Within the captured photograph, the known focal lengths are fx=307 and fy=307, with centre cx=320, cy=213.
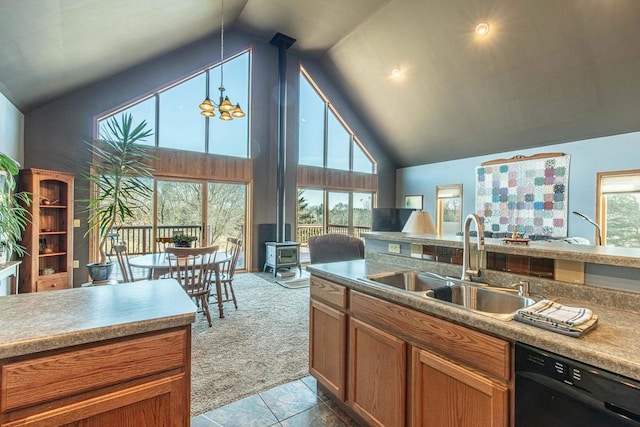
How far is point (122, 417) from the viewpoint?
105 cm

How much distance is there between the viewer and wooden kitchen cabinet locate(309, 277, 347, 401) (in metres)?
1.87

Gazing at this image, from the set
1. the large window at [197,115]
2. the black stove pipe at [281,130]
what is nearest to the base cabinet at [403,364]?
the black stove pipe at [281,130]

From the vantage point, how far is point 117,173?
466cm

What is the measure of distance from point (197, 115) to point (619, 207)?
7.72 m

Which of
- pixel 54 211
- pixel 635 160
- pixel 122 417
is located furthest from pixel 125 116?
pixel 635 160

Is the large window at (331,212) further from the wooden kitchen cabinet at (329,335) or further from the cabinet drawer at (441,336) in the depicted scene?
the cabinet drawer at (441,336)

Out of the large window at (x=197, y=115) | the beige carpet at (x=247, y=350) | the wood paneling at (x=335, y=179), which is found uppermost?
the large window at (x=197, y=115)

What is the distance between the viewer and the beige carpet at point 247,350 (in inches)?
87.6

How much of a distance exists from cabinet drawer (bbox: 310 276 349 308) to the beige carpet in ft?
2.64

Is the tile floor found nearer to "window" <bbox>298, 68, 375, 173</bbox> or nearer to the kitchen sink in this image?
the kitchen sink

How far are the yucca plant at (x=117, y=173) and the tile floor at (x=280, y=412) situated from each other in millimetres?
3712

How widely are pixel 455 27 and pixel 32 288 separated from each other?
7.28m

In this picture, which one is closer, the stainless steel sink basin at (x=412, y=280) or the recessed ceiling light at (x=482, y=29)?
the stainless steel sink basin at (x=412, y=280)

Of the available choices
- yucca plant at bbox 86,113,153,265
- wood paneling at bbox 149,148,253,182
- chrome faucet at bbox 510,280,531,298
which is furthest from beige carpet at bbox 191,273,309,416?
wood paneling at bbox 149,148,253,182
